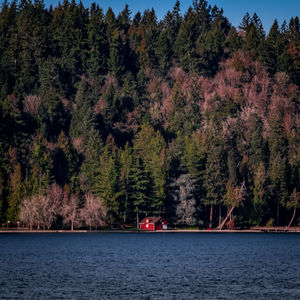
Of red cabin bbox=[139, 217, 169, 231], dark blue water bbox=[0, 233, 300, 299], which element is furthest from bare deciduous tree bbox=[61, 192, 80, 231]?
dark blue water bbox=[0, 233, 300, 299]

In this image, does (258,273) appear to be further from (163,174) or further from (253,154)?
(253,154)

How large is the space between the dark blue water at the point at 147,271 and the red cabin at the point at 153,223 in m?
36.8

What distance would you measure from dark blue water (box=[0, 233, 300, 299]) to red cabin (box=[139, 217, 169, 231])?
36815mm

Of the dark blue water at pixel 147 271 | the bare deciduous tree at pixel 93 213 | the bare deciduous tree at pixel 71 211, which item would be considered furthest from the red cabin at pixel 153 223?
the dark blue water at pixel 147 271

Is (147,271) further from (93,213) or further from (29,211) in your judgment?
(93,213)

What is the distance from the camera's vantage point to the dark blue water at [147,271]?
162ft

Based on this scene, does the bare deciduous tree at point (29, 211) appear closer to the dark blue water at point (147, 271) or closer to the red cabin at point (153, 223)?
the dark blue water at point (147, 271)

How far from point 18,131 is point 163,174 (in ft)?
135

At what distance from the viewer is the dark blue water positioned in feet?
162

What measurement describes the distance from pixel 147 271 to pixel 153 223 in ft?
250

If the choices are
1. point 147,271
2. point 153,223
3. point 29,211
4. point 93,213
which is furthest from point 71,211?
point 147,271

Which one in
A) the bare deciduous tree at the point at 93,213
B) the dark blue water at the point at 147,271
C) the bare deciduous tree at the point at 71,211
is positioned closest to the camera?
the dark blue water at the point at 147,271

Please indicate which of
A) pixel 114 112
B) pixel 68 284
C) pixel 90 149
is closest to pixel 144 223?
pixel 90 149

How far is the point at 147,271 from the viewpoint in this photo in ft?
208
